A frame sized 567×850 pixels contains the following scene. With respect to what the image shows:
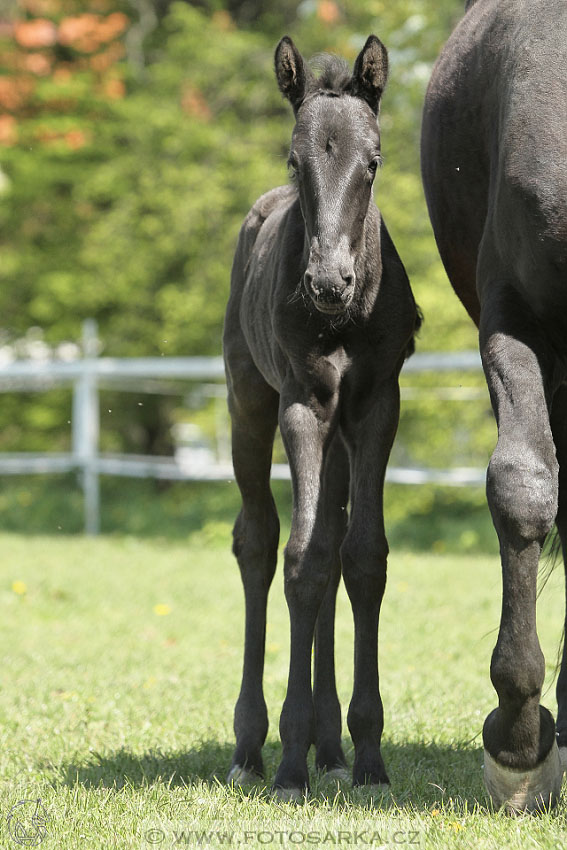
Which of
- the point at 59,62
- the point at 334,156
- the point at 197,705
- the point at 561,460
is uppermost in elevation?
the point at 59,62

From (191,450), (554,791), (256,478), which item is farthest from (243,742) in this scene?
(191,450)

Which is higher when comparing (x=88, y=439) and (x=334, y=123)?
(x=334, y=123)

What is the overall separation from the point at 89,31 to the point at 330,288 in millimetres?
14467

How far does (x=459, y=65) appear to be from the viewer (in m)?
3.25

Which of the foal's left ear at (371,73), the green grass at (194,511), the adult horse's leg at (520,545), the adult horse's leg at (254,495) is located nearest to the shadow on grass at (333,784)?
the adult horse's leg at (520,545)

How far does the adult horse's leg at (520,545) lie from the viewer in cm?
257

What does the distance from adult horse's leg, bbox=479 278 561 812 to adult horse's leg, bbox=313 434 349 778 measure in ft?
3.19

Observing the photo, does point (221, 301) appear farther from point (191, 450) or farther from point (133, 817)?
point (133, 817)

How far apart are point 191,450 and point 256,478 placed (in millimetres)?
12308

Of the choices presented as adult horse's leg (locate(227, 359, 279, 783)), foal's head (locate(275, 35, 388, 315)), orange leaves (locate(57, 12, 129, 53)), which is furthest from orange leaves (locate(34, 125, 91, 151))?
foal's head (locate(275, 35, 388, 315))

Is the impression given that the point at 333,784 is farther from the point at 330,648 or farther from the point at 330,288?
the point at 330,288

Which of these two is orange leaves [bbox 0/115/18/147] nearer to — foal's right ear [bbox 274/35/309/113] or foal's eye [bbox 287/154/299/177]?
foal's right ear [bbox 274/35/309/113]

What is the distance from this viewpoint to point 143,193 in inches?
577

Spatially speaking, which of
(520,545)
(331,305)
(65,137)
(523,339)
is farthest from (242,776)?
(65,137)
